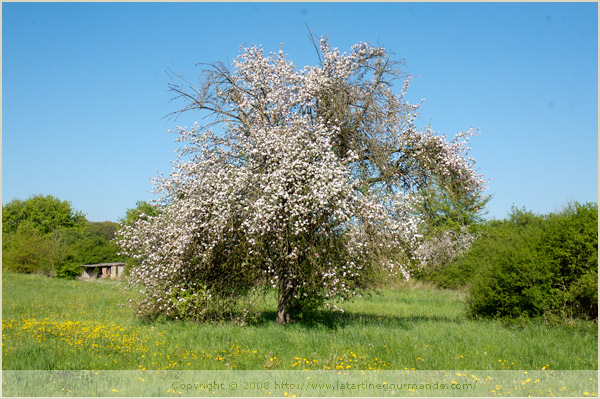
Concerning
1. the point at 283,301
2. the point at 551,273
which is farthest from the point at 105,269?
the point at 551,273

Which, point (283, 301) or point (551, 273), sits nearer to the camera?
point (283, 301)

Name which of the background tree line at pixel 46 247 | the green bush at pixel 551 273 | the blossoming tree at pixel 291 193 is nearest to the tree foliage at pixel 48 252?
the background tree line at pixel 46 247

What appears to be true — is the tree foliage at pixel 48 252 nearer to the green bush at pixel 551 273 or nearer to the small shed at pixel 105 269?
the small shed at pixel 105 269

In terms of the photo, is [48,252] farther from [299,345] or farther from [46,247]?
[299,345]

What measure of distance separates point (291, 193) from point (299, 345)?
11.3ft

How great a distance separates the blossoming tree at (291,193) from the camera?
12.4 m

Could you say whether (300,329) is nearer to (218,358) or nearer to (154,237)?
(218,358)

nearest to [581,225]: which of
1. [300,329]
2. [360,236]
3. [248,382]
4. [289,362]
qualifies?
[360,236]

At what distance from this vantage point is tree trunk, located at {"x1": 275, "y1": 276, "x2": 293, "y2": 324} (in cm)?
1437

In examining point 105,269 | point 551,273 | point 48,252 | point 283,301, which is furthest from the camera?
point 105,269

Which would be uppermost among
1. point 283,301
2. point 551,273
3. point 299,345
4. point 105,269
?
point 551,273

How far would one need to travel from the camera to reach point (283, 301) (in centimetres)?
1459

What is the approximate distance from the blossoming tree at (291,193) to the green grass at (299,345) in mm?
1206

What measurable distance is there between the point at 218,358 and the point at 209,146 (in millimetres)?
5774
